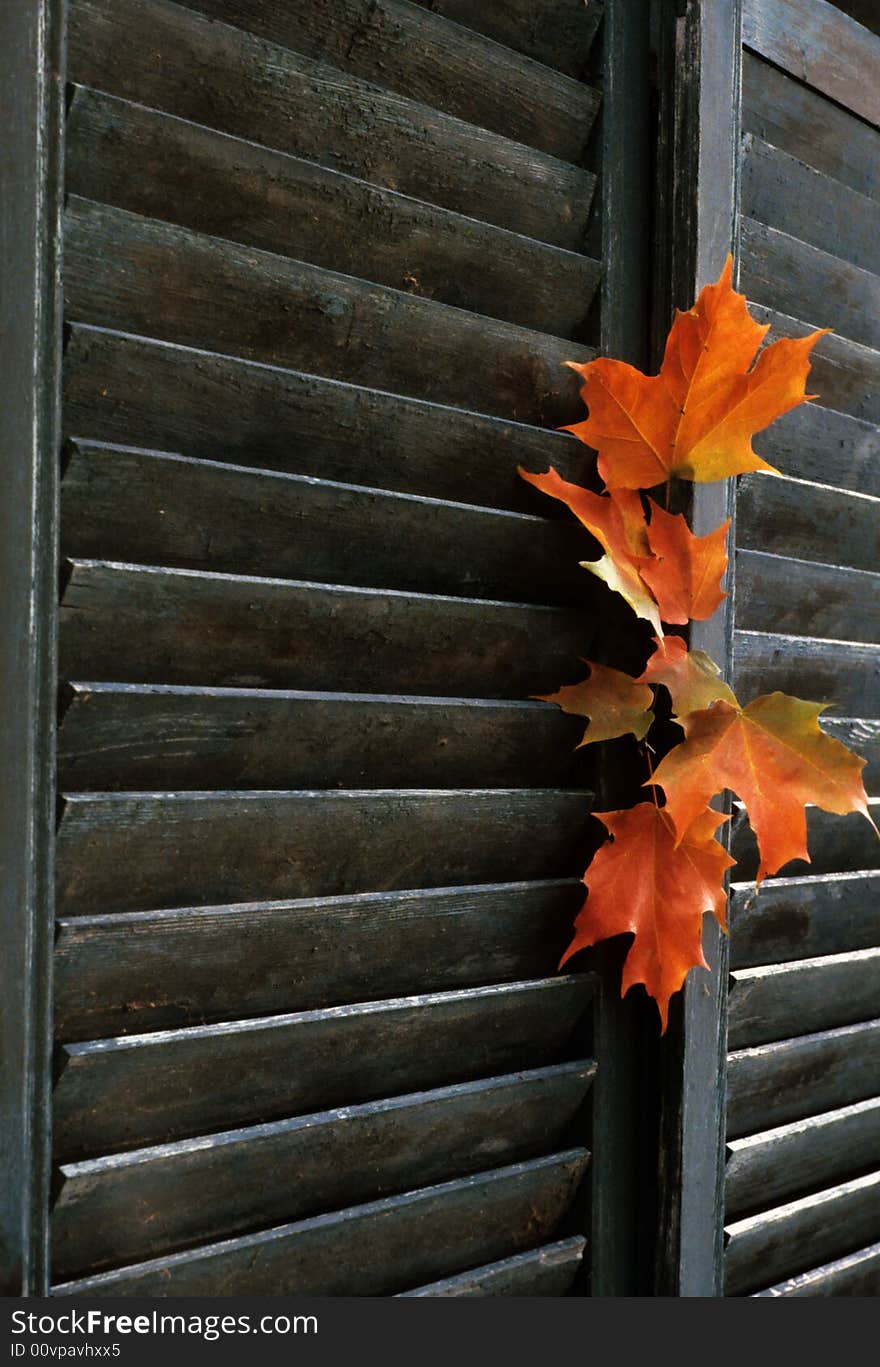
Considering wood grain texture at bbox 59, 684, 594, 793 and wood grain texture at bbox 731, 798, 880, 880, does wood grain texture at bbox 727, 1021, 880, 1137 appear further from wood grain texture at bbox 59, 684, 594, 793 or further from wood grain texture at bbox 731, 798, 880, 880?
wood grain texture at bbox 59, 684, 594, 793

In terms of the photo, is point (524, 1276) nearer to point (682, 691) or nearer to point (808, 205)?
point (682, 691)

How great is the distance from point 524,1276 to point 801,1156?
0.44 meters

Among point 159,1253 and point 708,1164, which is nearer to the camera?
point 159,1253

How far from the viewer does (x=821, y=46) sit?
1.48 meters

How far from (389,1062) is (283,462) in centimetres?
53

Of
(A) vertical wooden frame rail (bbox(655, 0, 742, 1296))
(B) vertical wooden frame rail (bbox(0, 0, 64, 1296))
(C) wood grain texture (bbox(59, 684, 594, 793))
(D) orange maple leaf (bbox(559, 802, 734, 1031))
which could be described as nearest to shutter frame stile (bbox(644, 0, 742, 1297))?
(A) vertical wooden frame rail (bbox(655, 0, 742, 1296))

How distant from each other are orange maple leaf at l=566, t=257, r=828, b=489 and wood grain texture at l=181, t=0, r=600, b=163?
255mm

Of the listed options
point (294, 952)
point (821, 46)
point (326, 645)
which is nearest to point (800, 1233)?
point (294, 952)

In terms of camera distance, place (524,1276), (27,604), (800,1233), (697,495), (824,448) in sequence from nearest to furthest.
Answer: (27,604) → (524,1276) → (697,495) → (800,1233) → (824,448)

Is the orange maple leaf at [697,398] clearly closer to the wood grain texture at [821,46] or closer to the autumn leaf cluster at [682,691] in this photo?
the autumn leaf cluster at [682,691]

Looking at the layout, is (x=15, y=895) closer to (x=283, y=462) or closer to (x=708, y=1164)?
(x=283, y=462)

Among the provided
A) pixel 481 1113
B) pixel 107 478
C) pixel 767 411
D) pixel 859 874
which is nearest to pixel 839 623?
pixel 859 874

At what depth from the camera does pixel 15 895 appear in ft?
2.79

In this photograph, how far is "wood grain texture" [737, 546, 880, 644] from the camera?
1380 mm
